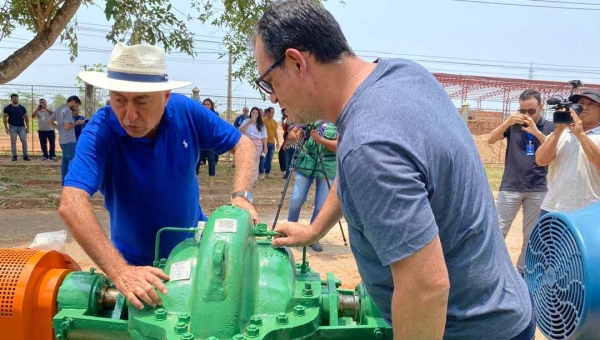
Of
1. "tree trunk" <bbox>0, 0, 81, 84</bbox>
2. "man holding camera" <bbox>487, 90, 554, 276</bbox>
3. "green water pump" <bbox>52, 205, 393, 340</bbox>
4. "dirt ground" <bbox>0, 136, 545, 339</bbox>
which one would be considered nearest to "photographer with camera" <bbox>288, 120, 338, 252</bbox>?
"dirt ground" <bbox>0, 136, 545, 339</bbox>

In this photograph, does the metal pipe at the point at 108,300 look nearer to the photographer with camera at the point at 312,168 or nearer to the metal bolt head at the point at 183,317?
the metal bolt head at the point at 183,317

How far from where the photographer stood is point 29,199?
27.6ft

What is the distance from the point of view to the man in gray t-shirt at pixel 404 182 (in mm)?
1131

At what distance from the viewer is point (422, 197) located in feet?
3.71

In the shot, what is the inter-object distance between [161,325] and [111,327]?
0.30 m

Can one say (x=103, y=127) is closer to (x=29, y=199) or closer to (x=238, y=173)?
(x=238, y=173)

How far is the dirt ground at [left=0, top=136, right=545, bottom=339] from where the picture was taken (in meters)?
5.65

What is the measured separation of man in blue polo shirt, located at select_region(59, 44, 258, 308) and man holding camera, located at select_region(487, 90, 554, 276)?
3.33 m

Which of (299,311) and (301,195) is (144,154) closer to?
(299,311)

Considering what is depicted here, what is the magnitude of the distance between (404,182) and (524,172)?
446 cm

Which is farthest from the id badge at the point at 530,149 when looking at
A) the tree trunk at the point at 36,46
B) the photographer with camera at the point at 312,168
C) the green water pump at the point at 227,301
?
the tree trunk at the point at 36,46

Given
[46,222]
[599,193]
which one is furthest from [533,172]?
[46,222]

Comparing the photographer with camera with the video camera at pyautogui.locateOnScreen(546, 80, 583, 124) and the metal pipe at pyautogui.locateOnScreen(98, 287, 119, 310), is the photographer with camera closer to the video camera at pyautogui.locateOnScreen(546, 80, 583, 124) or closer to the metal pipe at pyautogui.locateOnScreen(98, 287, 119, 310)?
the video camera at pyautogui.locateOnScreen(546, 80, 583, 124)

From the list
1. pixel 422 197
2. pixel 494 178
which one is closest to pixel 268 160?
pixel 494 178
